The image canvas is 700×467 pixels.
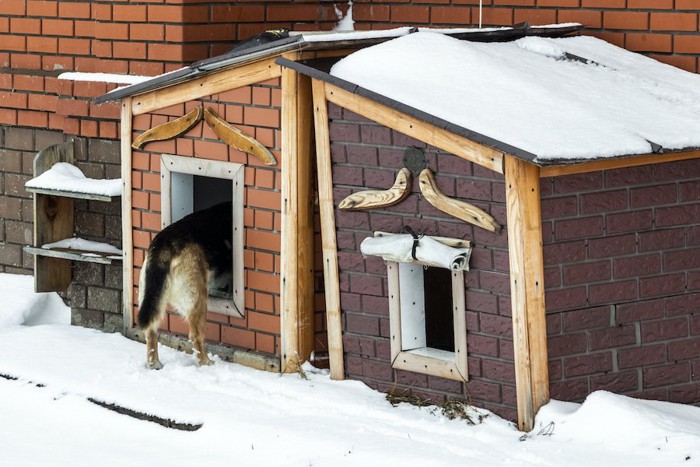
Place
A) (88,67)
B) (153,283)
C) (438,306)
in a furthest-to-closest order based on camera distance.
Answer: (88,67)
(438,306)
(153,283)

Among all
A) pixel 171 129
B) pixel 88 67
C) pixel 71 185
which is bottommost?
pixel 71 185

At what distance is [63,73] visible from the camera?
1163 cm

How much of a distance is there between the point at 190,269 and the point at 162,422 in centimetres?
121

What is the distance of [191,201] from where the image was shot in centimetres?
1053

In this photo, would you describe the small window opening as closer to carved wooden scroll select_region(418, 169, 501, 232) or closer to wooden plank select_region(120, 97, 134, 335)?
carved wooden scroll select_region(418, 169, 501, 232)

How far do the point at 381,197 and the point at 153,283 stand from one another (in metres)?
1.67

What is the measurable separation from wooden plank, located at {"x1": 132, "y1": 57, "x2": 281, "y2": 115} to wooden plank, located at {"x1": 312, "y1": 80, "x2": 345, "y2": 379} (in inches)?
18.3

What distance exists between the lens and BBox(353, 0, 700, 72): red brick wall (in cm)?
1004

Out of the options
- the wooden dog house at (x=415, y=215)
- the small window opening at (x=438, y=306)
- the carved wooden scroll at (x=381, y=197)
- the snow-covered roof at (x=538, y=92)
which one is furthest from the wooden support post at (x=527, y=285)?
the small window opening at (x=438, y=306)

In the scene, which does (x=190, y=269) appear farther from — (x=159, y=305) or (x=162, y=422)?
(x=162, y=422)

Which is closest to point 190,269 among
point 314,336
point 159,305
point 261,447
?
point 159,305

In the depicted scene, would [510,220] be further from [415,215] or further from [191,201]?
[191,201]

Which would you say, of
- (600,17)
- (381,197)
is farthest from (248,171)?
(600,17)

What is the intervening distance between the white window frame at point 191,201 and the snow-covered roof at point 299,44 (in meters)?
0.52
